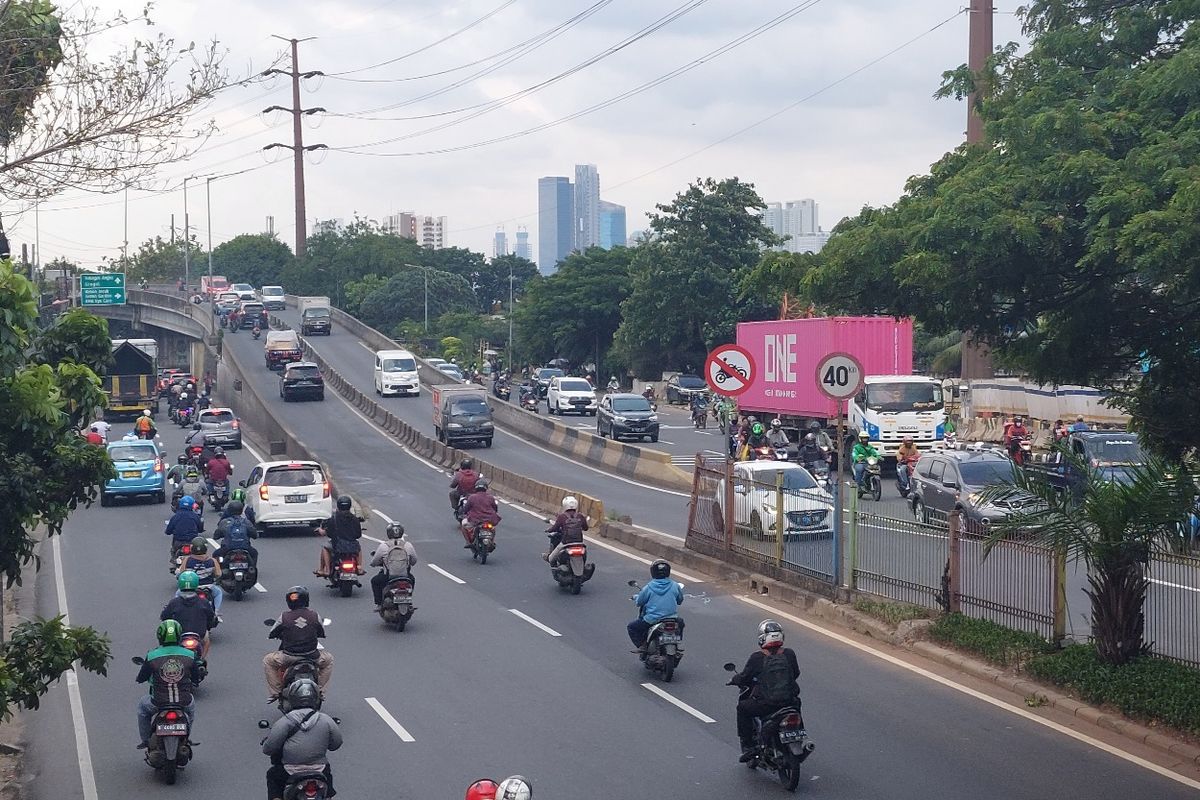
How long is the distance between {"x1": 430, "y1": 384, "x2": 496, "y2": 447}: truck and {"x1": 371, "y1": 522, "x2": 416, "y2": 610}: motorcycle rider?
26.9m

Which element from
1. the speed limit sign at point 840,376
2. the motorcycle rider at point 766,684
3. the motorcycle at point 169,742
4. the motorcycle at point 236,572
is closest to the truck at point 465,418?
the motorcycle at point 236,572

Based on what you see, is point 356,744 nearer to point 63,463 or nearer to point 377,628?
point 63,463

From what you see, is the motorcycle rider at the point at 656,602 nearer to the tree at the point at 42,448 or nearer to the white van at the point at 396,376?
the tree at the point at 42,448

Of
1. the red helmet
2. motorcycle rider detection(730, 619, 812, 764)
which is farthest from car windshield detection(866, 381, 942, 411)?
the red helmet

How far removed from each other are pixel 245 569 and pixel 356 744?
859 centimetres

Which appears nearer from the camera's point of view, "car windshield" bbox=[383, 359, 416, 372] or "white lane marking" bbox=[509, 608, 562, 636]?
"white lane marking" bbox=[509, 608, 562, 636]

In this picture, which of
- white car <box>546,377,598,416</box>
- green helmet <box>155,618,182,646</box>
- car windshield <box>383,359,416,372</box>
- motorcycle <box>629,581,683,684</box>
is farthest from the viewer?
car windshield <box>383,359,416,372</box>

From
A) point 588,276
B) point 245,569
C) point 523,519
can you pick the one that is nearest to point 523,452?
point 523,519

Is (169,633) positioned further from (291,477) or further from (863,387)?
(863,387)

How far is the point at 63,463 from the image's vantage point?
362 inches

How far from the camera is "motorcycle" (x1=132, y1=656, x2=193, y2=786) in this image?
10.8 metres

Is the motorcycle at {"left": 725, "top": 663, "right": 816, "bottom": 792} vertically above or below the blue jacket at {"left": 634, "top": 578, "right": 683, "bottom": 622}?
below

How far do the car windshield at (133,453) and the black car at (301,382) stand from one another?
84.0 ft

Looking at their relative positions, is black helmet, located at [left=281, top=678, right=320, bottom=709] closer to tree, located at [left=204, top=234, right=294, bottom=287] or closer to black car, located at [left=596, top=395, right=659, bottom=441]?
black car, located at [left=596, top=395, right=659, bottom=441]
